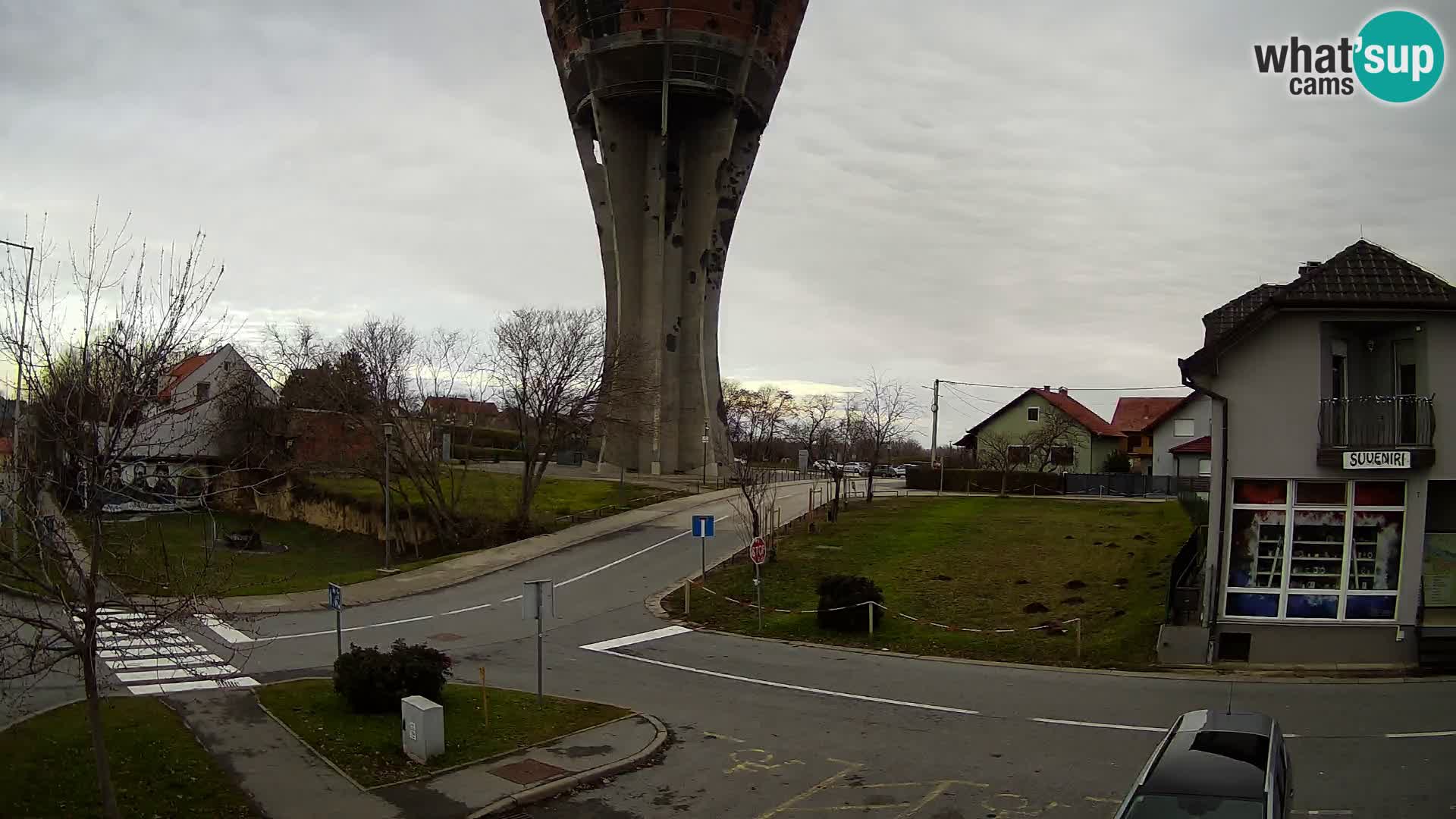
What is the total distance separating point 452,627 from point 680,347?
41.4 metres

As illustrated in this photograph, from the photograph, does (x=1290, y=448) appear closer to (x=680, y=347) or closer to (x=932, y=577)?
(x=932, y=577)

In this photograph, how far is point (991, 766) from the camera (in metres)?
12.9

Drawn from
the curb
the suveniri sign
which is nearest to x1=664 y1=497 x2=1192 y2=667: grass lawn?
the suveniri sign

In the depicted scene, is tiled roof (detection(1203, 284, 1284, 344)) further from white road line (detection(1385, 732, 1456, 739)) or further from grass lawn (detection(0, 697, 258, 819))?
grass lawn (detection(0, 697, 258, 819))

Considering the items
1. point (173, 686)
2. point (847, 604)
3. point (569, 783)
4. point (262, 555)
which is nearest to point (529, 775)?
point (569, 783)

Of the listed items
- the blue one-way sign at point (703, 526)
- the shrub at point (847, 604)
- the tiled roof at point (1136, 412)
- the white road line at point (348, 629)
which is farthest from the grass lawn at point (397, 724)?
the tiled roof at point (1136, 412)

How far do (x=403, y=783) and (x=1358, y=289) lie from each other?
1811cm

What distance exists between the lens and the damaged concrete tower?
57.2 metres

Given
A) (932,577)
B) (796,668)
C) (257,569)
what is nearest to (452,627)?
(796,668)

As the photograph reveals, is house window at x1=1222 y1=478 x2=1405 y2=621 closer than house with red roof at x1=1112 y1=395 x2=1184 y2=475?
Yes

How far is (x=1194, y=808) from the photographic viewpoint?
8.20m

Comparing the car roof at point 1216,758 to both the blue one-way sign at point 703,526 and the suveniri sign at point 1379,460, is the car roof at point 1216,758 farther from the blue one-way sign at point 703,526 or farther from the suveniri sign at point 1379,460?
the blue one-way sign at point 703,526

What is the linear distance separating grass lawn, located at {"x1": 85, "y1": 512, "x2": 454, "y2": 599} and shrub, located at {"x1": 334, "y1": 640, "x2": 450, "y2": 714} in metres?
2.79

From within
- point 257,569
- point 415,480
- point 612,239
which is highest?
point 612,239
